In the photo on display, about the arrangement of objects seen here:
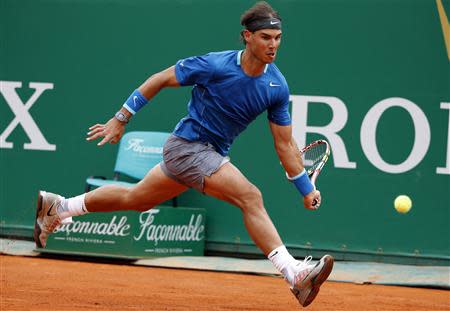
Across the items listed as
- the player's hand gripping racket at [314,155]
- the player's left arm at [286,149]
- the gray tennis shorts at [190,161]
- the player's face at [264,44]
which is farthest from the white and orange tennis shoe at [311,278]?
the player's face at [264,44]

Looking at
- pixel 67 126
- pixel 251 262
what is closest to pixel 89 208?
pixel 251 262

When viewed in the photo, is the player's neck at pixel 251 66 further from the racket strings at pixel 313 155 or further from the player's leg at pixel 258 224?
the racket strings at pixel 313 155

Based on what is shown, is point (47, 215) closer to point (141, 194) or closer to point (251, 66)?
point (141, 194)

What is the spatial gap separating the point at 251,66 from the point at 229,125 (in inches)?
16.0

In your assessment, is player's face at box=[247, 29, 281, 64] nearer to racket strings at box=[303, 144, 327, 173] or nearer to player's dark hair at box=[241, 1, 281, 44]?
player's dark hair at box=[241, 1, 281, 44]

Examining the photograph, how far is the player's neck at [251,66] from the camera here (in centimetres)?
566

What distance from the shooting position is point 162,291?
7168mm

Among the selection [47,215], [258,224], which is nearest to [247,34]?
[258,224]

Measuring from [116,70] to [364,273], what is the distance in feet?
10.3

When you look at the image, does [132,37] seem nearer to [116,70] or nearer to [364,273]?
[116,70]

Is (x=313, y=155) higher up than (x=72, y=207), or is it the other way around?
(x=313, y=155)

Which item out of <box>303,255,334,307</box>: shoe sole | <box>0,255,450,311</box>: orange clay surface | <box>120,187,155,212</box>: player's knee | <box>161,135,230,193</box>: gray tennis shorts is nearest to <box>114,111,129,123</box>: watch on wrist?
<box>161,135,230,193</box>: gray tennis shorts

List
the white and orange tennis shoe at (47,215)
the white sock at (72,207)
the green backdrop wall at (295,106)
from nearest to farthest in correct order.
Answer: the white sock at (72,207) → the white and orange tennis shoe at (47,215) → the green backdrop wall at (295,106)

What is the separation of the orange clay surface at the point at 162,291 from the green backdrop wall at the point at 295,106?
3.05 ft
